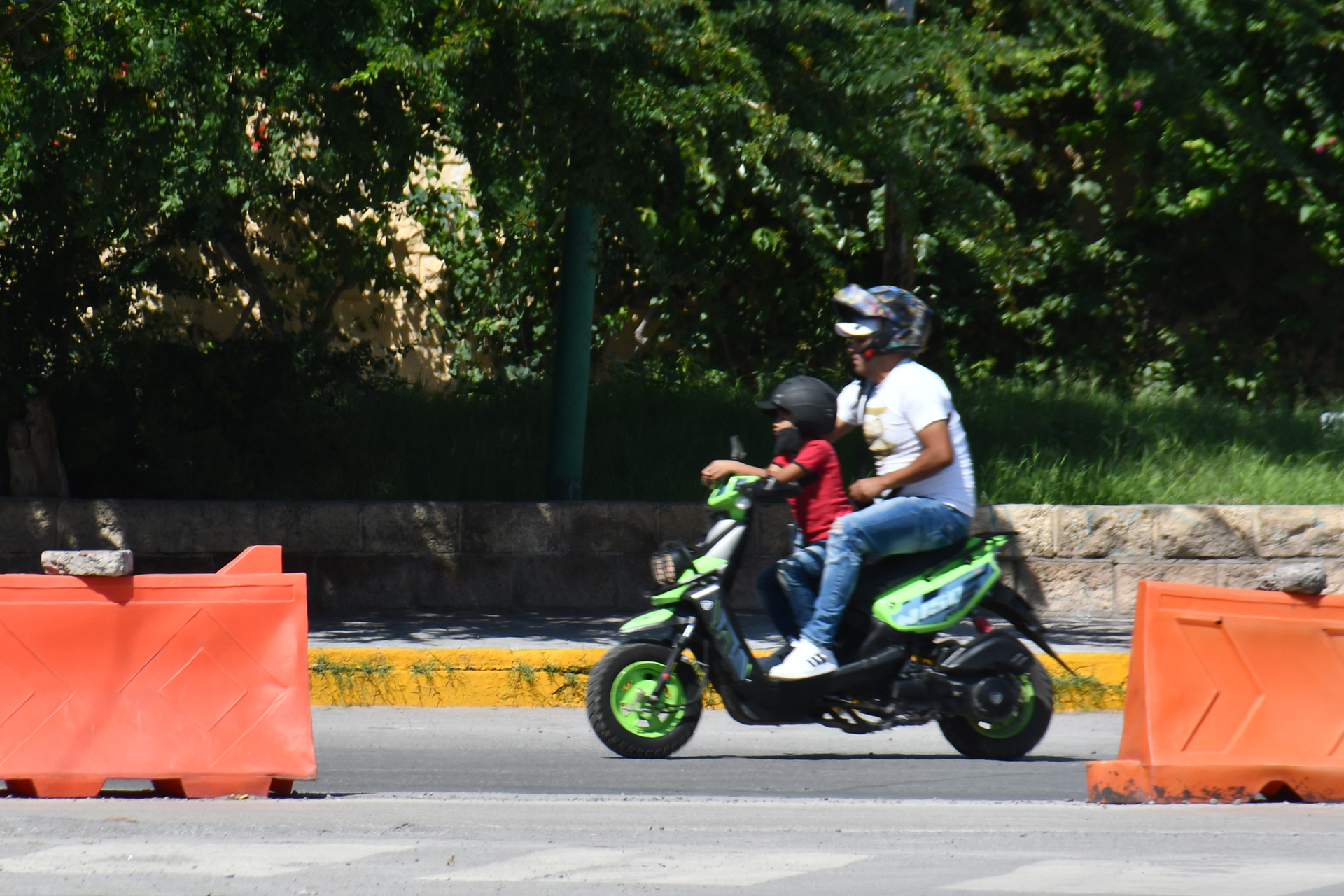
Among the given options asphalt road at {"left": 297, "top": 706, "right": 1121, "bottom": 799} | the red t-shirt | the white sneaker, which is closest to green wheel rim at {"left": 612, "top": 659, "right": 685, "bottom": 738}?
asphalt road at {"left": 297, "top": 706, "right": 1121, "bottom": 799}

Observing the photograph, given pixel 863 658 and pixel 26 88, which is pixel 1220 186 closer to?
pixel 863 658

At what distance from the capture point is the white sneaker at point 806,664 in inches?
213

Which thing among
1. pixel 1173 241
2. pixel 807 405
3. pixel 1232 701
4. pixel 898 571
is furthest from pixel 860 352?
pixel 1173 241

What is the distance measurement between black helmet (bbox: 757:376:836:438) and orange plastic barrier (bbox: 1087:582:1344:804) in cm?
152

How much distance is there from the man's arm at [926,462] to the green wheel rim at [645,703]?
1.14 metres

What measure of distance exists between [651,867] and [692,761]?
198 cm

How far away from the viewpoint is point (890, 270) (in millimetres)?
10656

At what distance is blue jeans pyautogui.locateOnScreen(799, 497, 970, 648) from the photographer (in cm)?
545

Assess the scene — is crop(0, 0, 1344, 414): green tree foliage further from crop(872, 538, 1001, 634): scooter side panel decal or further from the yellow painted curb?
crop(872, 538, 1001, 634): scooter side panel decal

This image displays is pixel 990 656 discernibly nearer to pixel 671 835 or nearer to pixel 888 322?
pixel 888 322

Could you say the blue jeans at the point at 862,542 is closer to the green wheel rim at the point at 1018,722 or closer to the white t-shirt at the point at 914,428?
the white t-shirt at the point at 914,428

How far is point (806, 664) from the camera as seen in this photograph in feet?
17.8

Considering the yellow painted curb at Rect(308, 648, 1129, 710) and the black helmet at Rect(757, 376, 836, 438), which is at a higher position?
the black helmet at Rect(757, 376, 836, 438)

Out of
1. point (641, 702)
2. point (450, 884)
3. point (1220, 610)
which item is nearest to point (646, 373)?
point (641, 702)
